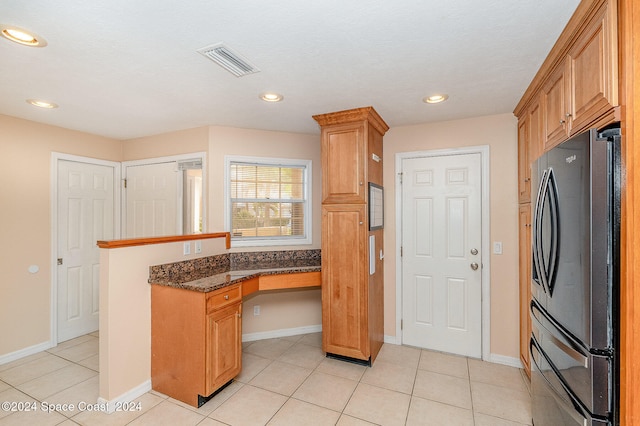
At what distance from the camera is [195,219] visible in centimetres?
360

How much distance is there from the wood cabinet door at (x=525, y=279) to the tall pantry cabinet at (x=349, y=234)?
129cm

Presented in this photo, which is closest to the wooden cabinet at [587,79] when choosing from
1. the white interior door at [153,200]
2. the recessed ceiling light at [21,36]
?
the recessed ceiling light at [21,36]

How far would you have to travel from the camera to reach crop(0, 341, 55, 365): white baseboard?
2838 millimetres

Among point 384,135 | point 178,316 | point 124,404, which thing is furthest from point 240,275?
point 384,135

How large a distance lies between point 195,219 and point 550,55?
11.9 feet

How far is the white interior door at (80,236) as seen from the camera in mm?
3346

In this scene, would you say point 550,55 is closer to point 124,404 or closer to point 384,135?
point 384,135

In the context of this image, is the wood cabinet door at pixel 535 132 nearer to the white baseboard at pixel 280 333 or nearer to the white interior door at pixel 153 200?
the white baseboard at pixel 280 333

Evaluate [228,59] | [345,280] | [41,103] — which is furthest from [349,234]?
[41,103]

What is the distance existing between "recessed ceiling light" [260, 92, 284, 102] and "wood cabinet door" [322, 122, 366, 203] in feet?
1.94

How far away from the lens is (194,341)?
2189mm

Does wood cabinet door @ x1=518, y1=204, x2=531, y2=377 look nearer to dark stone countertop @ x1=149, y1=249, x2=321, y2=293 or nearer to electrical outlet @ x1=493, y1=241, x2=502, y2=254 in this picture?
electrical outlet @ x1=493, y1=241, x2=502, y2=254

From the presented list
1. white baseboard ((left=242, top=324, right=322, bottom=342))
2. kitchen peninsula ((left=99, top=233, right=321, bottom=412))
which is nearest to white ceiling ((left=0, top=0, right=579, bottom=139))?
kitchen peninsula ((left=99, top=233, right=321, bottom=412))

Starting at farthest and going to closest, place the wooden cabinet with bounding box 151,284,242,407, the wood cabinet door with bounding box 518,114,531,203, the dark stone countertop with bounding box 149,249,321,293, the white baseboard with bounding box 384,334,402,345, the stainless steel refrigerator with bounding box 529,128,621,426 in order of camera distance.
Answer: the white baseboard with bounding box 384,334,402,345 → the wood cabinet door with bounding box 518,114,531,203 → the dark stone countertop with bounding box 149,249,321,293 → the wooden cabinet with bounding box 151,284,242,407 → the stainless steel refrigerator with bounding box 529,128,621,426
